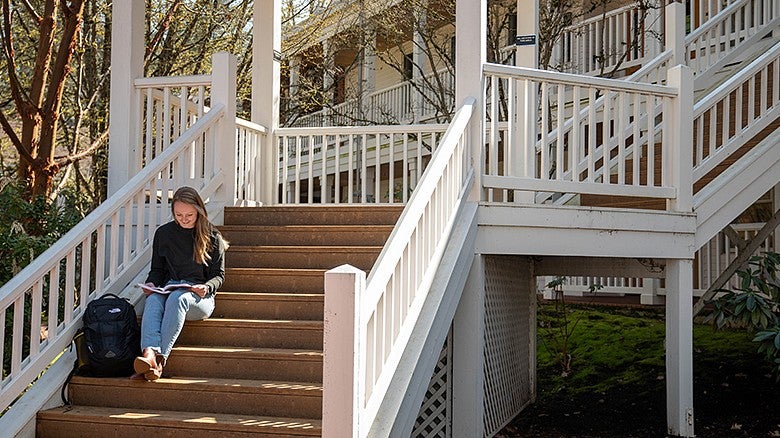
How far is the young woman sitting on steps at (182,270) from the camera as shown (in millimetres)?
5355

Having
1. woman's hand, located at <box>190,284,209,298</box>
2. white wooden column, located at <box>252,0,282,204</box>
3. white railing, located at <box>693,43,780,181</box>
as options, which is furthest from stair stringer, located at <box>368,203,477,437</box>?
white wooden column, located at <box>252,0,282,204</box>

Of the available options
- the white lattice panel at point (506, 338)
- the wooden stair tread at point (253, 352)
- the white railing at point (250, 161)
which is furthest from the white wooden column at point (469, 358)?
the white railing at point (250, 161)

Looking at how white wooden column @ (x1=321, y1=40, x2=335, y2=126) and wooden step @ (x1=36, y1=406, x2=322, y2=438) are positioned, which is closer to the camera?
wooden step @ (x1=36, y1=406, x2=322, y2=438)

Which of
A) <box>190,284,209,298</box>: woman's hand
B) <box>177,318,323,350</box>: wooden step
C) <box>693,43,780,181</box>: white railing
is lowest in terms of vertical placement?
<box>177,318,323,350</box>: wooden step

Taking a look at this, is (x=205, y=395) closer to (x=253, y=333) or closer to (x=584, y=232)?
(x=253, y=333)

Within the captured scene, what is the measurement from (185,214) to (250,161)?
Answer: 2.52 m

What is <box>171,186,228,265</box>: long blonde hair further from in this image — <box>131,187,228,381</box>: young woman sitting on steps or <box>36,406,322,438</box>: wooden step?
<box>36,406,322,438</box>: wooden step

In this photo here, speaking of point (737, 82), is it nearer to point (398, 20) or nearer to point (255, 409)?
point (255, 409)

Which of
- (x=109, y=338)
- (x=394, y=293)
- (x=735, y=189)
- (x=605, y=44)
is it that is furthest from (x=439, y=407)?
(x=605, y=44)

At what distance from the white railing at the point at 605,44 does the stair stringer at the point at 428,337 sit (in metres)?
6.59

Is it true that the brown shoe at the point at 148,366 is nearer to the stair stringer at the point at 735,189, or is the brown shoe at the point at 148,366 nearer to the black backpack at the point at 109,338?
the black backpack at the point at 109,338

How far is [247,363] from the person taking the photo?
5.40 meters

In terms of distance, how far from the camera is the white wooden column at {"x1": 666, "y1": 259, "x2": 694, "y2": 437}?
693 centimetres

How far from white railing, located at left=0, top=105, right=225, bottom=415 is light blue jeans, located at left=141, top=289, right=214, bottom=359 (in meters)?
0.48
